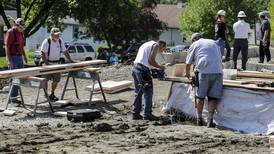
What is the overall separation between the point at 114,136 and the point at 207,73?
234 centimetres

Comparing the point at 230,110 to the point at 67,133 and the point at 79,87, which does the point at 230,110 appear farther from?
the point at 79,87

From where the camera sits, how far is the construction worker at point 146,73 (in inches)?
457

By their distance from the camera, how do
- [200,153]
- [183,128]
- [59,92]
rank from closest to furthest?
1. [200,153]
2. [183,128]
3. [59,92]

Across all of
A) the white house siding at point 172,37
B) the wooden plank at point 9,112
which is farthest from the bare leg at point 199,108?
the white house siding at point 172,37

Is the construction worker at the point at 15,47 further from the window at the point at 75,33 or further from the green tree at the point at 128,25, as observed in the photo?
the window at the point at 75,33

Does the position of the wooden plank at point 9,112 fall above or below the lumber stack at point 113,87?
below

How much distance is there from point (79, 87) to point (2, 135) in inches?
282

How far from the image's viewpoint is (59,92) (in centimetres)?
1623

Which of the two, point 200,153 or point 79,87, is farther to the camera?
point 79,87

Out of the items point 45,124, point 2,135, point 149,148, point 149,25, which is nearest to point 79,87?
point 45,124

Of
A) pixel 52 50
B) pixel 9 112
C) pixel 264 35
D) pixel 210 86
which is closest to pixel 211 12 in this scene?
pixel 264 35

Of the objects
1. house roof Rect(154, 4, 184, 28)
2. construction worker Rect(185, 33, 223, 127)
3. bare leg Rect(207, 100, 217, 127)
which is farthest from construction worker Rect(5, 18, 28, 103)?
house roof Rect(154, 4, 184, 28)

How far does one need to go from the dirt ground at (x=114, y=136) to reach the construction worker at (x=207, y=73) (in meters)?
0.51

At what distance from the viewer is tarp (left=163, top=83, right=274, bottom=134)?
35.2ft
